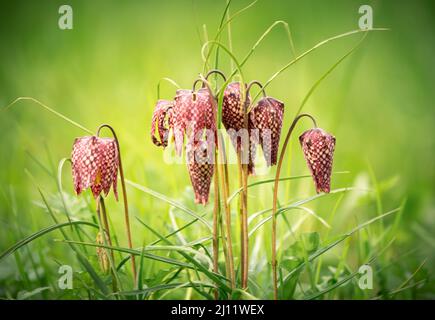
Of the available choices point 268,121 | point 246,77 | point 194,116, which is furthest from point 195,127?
point 246,77

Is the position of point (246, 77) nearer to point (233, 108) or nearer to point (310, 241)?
point (310, 241)

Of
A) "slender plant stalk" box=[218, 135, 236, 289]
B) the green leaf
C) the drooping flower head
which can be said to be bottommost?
the green leaf

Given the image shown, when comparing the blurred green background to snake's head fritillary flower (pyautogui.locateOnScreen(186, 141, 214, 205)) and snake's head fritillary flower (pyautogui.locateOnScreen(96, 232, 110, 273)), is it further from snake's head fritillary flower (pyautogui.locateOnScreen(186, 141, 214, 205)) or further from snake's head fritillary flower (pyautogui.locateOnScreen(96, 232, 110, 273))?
snake's head fritillary flower (pyautogui.locateOnScreen(186, 141, 214, 205))

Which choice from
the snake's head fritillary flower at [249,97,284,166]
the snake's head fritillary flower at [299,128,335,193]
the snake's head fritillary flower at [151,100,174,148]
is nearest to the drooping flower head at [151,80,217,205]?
the snake's head fritillary flower at [151,100,174,148]

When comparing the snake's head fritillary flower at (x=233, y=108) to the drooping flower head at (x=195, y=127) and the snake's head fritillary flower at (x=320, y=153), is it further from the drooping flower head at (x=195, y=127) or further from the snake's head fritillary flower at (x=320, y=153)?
the snake's head fritillary flower at (x=320, y=153)

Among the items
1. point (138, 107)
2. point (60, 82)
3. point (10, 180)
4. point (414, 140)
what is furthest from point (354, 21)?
point (10, 180)
